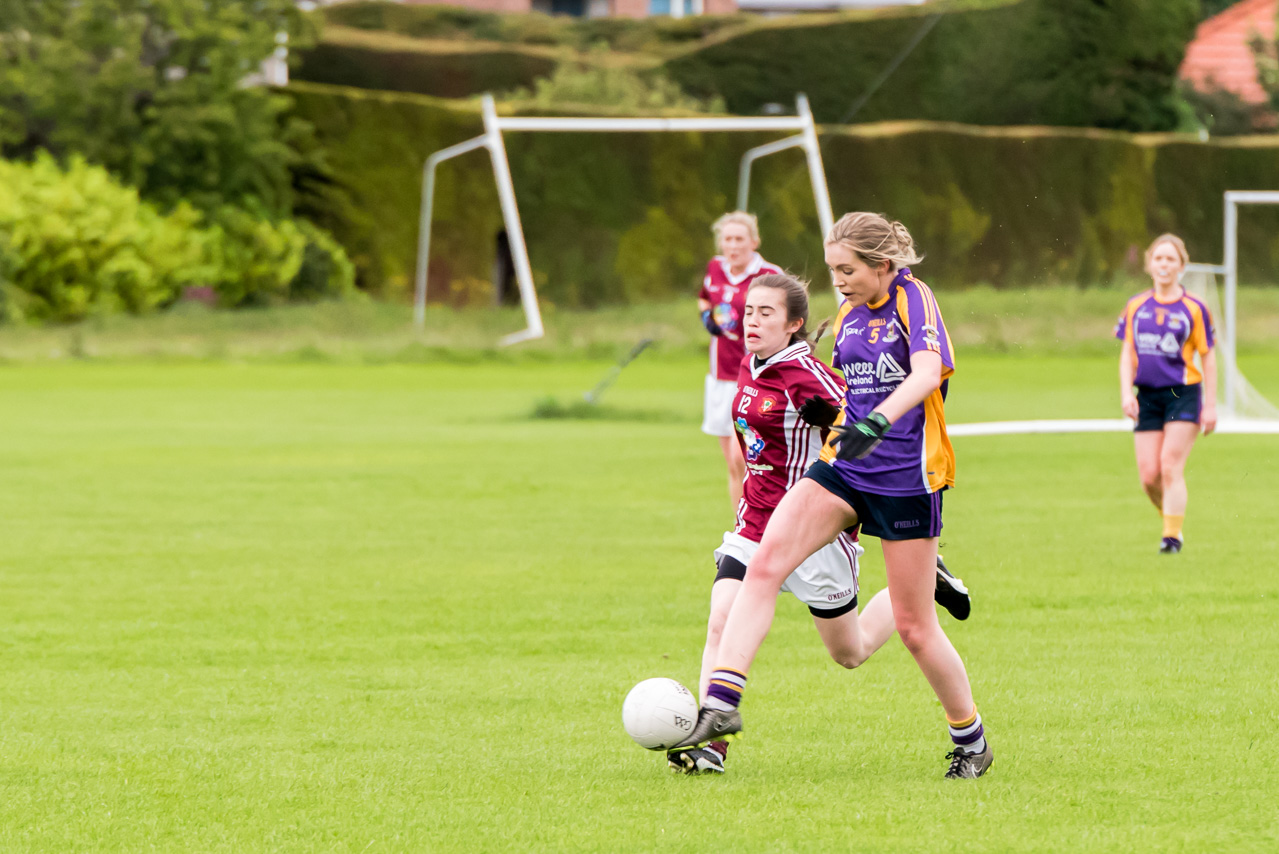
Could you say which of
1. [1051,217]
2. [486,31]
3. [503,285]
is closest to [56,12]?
[503,285]

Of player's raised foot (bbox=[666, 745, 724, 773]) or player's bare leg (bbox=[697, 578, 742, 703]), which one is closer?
player's raised foot (bbox=[666, 745, 724, 773])

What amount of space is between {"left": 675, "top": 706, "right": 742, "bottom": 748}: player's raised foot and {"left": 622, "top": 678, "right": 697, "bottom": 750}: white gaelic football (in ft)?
0.08

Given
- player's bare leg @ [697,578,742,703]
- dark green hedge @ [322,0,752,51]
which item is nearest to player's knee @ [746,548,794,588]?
player's bare leg @ [697,578,742,703]

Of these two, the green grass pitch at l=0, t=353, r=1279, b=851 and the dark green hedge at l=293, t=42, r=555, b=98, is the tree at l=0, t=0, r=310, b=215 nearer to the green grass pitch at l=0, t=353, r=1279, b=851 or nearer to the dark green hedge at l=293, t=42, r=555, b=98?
the dark green hedge at l=293, t=42, r=555, b=98

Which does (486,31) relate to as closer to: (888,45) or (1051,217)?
(888,45)

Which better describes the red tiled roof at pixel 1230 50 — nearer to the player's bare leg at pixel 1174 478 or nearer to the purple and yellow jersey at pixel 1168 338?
the purple and yellow jersey at pixel 1168 338

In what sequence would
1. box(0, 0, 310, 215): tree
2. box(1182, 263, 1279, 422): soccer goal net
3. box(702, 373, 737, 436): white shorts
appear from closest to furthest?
1. box(702, 373, 737, 436): white shorts
2. box(1182, 263, 1279, 422): soccer goal net
3. box(0, 0, 310, 215): tree

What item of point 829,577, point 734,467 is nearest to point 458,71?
point 734,467

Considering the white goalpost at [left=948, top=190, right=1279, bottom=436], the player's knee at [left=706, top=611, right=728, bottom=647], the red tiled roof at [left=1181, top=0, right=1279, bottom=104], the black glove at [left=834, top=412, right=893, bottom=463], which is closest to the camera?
the black glove at [left=834, top=412, right=893, bottom=463]

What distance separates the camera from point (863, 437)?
516 cm

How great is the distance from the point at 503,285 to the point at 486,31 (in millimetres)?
14363

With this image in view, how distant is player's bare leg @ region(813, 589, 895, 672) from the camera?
5938 millimetres

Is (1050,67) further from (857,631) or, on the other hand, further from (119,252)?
(119,252)

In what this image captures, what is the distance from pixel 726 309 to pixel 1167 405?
2862 mm
